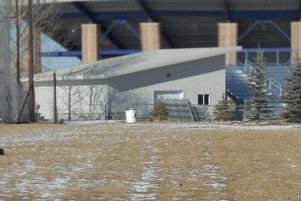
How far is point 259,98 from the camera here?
41031 millimetres

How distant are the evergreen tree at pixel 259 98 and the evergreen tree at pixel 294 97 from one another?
1.86 metres

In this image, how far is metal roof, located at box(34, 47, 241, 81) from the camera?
143 feet

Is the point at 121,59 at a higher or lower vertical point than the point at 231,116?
higher

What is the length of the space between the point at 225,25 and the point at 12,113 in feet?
87.1

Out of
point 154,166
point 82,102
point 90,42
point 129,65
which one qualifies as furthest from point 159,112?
point 154,166

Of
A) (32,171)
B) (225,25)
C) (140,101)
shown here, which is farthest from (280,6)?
(32,171)

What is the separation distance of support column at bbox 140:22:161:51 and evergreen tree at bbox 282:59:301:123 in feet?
62.4

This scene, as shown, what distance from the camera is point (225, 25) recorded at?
5653 centimetres

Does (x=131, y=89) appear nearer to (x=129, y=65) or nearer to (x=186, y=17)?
(x=129, y=65)

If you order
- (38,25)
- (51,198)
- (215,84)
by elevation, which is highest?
(38,25)

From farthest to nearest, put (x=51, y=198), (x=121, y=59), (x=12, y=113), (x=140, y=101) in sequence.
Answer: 1. (x=121, y=59)
2. (x=140, y=101)
3. (x=12, y=113)
4. (x=51, y=198)

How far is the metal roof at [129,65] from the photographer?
1721 inches

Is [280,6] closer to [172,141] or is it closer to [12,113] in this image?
[12,113]

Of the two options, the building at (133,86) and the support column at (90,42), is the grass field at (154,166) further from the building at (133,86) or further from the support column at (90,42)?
the support column at (90,42)
